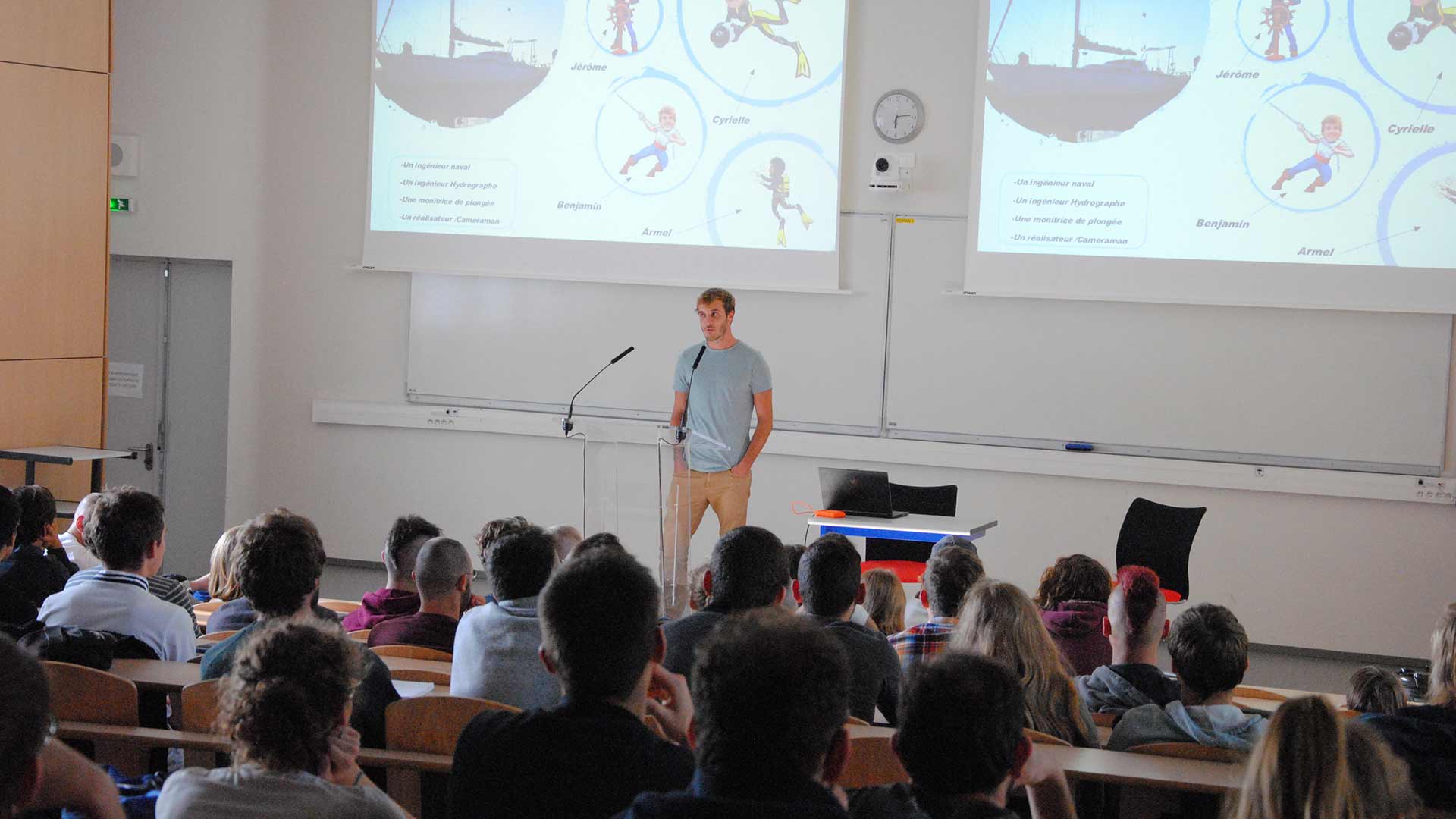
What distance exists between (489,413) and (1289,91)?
469cm

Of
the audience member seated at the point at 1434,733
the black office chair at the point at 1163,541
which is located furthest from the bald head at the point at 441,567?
the black office chair at the point at 1163,541

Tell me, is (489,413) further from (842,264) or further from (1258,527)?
(1258,527)

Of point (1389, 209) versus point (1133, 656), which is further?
point (1389, 209)

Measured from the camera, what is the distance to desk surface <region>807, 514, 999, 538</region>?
17.1 ft

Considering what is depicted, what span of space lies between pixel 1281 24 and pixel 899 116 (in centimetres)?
195

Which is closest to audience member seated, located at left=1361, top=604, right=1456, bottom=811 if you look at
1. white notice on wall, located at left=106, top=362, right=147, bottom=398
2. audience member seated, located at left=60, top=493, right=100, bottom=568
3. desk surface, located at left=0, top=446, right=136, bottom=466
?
audience member seated, located at left=60, top=493, right=100, bottom=568

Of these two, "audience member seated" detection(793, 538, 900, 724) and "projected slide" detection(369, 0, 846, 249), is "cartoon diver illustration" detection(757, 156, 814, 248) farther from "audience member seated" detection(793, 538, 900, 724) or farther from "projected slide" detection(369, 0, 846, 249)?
"audience member seated" detection(793, 538, 900, 724)

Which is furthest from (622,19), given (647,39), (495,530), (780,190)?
(495,530)

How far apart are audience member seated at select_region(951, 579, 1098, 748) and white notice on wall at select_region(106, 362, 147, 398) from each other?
6.51m

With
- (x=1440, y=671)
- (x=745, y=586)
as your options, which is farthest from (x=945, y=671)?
(x=1440, y=671)

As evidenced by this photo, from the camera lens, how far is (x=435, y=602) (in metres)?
3.50

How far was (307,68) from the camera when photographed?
767cm

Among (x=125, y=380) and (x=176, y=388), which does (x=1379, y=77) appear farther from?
(x=125, y=380)

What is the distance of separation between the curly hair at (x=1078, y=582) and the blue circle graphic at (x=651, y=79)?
379cm
